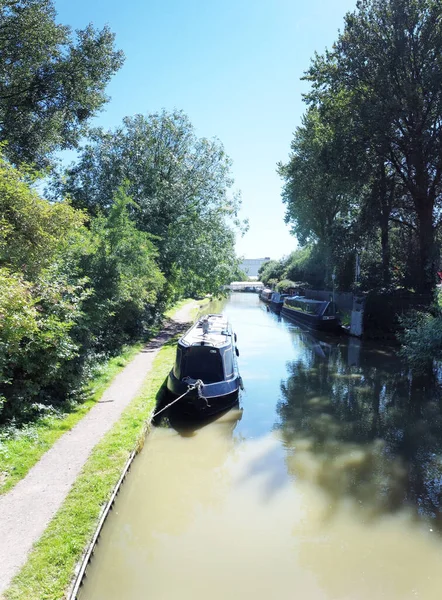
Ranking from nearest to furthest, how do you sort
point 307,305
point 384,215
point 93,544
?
point 93,544 → point 384,215 → point 307,305

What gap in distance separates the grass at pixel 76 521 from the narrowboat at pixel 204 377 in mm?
1389

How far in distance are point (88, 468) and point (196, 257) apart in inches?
603

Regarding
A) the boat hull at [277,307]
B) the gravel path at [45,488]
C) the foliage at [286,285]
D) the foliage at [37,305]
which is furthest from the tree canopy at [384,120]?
the foliage at [286,285]

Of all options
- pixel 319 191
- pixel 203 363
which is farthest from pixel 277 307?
pixel 203 363

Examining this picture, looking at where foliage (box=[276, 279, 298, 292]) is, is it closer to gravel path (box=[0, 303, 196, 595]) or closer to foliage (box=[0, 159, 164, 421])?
foliage (box=[0, 159, 164, 421])

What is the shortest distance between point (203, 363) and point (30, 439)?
15.8ft

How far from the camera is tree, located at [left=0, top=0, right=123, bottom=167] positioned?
1266cm

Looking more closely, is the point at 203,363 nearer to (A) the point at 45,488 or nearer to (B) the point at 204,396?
(B) the point at 204,396

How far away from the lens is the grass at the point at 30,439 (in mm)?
5879

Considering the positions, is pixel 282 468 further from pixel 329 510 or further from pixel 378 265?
pixel 378 265

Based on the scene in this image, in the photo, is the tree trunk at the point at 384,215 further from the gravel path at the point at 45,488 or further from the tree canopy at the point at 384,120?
the gravel path at the point at 45,488

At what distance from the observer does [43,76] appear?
14.2 m

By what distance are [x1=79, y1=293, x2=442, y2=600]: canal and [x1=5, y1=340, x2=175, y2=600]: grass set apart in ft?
1.27

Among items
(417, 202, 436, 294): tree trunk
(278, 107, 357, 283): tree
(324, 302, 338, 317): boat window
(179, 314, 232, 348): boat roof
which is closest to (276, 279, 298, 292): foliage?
(278, 107, 357, 283): tree
